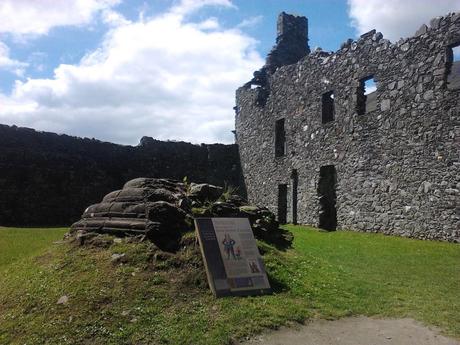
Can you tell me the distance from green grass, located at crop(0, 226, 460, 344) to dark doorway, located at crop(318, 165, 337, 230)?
327 inches

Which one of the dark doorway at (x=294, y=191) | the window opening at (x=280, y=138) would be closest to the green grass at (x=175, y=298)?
the dark doorway at (x=294, y=191)

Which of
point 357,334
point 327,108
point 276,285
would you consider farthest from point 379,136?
point 357,334

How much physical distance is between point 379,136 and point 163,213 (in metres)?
9.11

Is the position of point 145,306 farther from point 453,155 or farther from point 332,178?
point 332,178

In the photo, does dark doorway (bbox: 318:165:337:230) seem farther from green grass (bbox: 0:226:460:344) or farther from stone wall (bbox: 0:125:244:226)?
green grass (bbox: 0:226:460:344)

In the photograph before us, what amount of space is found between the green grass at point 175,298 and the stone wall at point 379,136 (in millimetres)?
4085

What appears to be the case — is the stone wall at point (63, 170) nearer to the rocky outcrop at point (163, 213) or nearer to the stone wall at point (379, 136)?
the stone wall at point (379, 136)

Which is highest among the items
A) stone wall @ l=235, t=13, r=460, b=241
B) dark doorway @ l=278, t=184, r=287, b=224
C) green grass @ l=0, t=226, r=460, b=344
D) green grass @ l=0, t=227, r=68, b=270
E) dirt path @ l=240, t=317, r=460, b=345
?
stone wall @ l=235, t=13, r=460, b=241

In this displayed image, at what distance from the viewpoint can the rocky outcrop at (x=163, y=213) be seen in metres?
7.75

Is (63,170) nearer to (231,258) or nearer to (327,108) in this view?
(327,108)

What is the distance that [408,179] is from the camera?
13.5 metres

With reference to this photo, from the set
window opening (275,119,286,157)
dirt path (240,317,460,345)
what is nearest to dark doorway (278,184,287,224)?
window opening (275,119,286,157)

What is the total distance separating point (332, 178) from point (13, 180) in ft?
38.8

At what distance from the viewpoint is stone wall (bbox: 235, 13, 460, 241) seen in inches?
491
